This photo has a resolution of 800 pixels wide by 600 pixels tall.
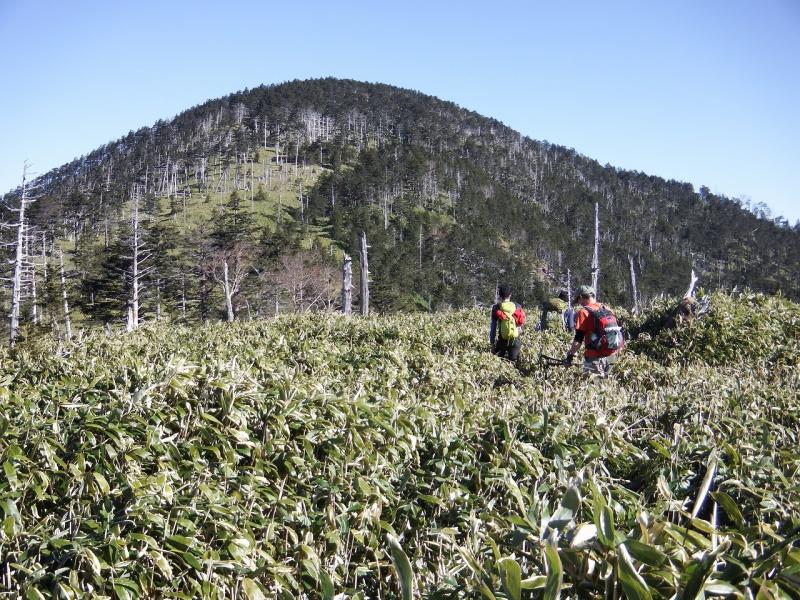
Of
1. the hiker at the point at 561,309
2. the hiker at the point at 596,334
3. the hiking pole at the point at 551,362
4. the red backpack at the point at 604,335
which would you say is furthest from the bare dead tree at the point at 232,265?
the red backpack at the point at 604,335

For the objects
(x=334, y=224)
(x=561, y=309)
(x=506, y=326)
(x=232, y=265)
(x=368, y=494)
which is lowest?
(x=368, y=494)

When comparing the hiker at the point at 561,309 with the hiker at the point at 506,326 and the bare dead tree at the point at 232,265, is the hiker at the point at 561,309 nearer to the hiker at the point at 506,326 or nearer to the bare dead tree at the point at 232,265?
the hiker at the point at 506,326

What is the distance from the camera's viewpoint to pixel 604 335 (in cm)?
818

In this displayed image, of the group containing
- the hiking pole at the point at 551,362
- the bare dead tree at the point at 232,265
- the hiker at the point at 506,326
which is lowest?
the hiking pole at the point at 551,362

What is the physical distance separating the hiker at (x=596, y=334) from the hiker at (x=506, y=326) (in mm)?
1521

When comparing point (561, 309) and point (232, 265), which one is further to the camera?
point (232, 265)

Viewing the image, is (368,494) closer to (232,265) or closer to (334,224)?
(232,265)

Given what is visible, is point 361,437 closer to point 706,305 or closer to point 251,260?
point 706,305

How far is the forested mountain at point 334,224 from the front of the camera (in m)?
55.2

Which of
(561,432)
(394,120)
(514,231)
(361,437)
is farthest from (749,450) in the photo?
(394,120)

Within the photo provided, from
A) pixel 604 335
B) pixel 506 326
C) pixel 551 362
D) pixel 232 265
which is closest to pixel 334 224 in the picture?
pixel 232 265

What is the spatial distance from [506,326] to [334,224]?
9151cm

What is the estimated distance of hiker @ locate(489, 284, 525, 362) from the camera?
9828mm

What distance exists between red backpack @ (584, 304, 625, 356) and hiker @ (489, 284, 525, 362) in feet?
5.49
